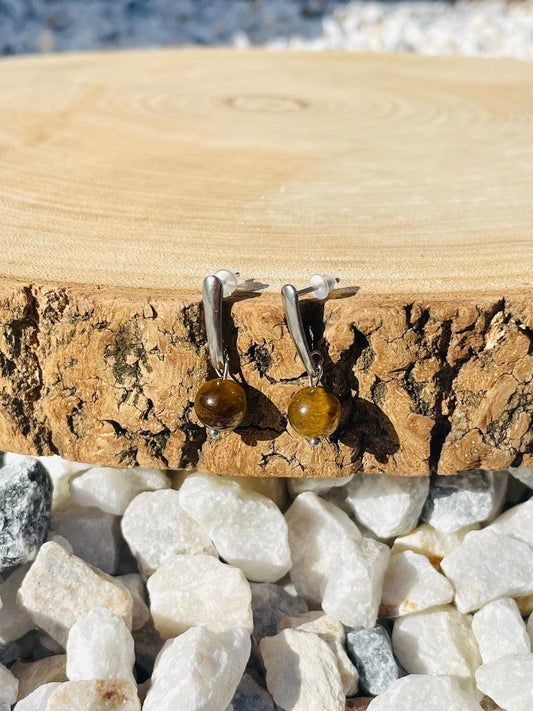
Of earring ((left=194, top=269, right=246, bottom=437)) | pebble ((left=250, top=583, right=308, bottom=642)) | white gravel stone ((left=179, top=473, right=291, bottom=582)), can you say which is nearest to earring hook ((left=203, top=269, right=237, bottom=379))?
earring ((left=194, top=269, right=246, bottom=437))

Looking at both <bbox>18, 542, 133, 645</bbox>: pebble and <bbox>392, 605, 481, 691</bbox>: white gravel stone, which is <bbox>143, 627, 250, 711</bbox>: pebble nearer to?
<bbox>18, 542, 133, 645</bbox>: pebble

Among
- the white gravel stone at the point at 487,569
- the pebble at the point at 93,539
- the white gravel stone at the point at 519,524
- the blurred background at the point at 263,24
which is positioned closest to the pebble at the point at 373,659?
the white gravel stone at the point at 487,569

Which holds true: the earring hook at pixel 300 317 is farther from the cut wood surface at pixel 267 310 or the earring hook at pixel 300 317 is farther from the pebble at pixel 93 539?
the pebble at pixel 93 539

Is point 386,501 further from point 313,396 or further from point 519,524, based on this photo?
point 313,396

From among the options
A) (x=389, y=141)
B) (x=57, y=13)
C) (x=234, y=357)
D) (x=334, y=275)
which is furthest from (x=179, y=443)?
(x=57, y=13)

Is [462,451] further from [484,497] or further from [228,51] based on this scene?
[228,51]

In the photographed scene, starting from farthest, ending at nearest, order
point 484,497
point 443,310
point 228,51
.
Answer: point 228,51 < point 484,497 < point 443,310
